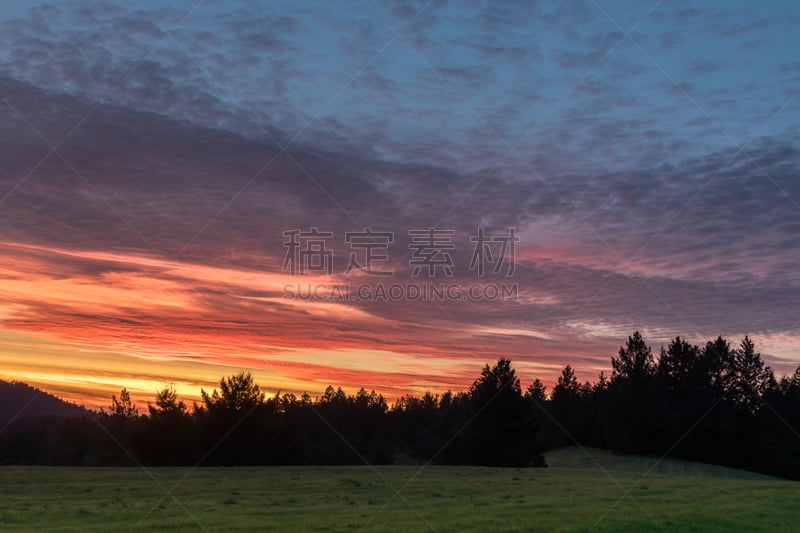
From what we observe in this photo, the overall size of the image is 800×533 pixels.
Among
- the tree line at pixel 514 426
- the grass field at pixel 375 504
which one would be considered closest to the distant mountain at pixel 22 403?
the tree line at pixel 514 426

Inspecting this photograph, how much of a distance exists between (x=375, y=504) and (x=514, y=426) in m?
56.1

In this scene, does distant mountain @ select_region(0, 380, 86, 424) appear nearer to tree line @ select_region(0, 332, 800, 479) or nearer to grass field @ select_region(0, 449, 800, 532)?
tree line @ select_region(0, 332, 800, 479)

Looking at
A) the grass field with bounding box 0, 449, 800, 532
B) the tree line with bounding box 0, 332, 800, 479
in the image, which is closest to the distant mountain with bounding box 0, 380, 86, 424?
the tree line with bounding box 0, 332, 800, 479

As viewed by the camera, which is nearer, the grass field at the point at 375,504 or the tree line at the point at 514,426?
the grass field at the point at 375,504

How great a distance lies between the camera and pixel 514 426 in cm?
7881

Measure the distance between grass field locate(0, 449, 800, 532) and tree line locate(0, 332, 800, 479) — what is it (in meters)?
29.1

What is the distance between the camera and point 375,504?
25.1 metres

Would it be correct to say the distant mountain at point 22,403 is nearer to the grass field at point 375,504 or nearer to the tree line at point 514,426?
the tree line at point 514,426

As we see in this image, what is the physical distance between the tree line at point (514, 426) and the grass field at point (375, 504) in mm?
29142

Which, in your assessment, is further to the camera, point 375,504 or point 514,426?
point 514,426

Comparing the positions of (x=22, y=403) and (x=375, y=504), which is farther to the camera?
(x=22, y=403)

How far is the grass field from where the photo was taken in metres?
19.7

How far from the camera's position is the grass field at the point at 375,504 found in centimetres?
1969

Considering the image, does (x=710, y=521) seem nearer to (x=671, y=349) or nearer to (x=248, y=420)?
(x=248, y=420)
